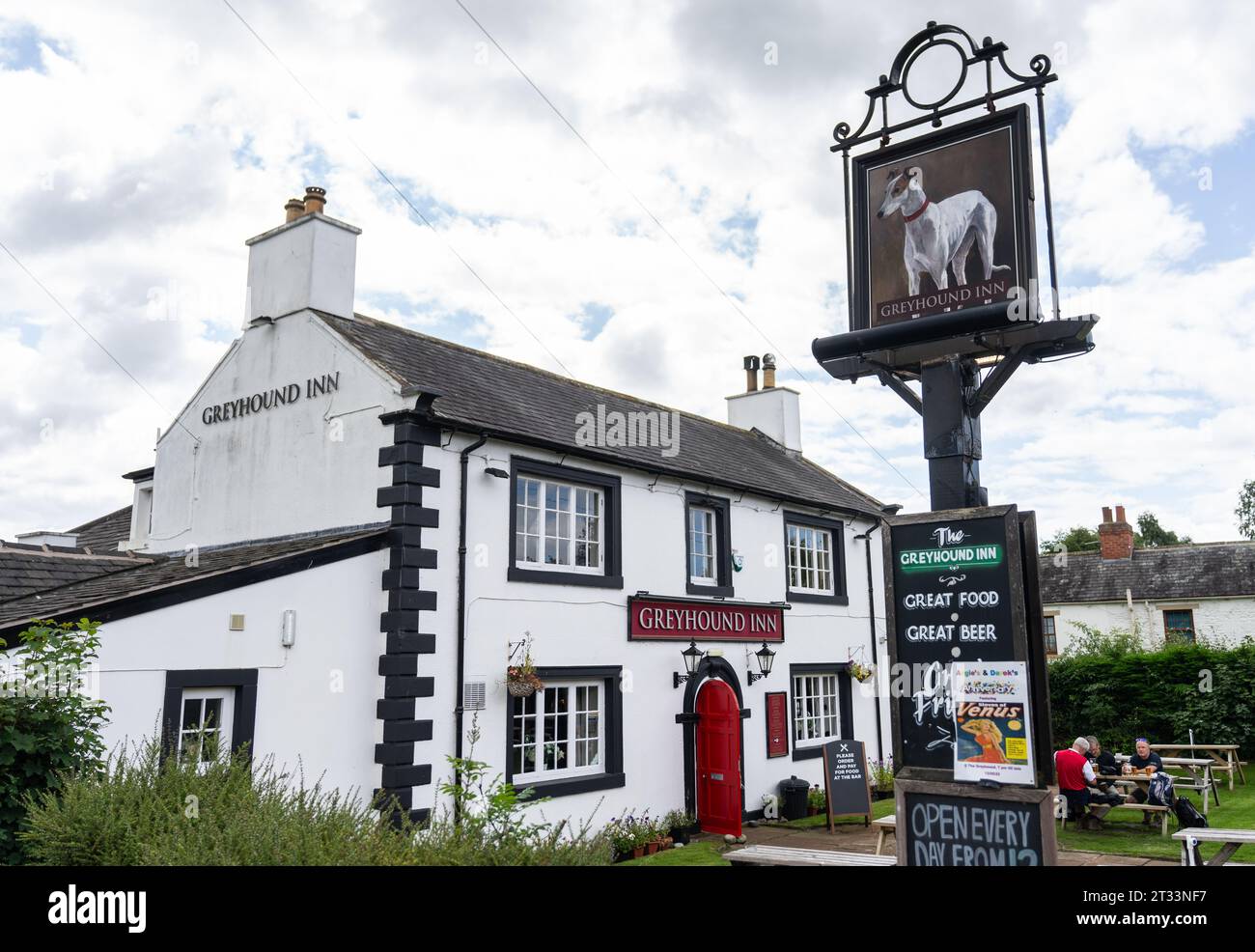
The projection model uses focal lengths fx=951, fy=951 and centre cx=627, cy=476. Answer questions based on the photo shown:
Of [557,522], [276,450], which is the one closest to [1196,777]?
[557,522]

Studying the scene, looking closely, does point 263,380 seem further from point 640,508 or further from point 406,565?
point 640,508

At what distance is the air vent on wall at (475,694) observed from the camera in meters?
11.9

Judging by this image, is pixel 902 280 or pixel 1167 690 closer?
pixel 902 280

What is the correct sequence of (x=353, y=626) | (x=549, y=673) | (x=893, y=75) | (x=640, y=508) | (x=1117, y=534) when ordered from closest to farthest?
(x=893, y=75) → (x=353, y=626) → (x=549, y=673) → (x=640, y=508) → (x=1117, y=534)

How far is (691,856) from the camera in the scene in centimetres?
1319

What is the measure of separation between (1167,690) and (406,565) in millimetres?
19044

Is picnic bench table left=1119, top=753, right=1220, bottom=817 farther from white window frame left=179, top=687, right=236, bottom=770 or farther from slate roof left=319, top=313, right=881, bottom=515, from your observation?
white window frame left=179, top=687, right=236, bottom=770

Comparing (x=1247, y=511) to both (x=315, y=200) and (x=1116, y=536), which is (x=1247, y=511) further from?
(x=315, y=200)

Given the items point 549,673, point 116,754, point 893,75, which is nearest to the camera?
point 893,75

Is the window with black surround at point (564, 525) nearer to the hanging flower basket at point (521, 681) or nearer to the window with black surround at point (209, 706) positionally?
the hanging flower basket at point (521, 681)

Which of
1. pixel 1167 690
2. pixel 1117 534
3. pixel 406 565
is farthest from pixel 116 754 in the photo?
pixel 1117 534

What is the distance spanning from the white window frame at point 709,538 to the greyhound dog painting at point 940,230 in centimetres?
917

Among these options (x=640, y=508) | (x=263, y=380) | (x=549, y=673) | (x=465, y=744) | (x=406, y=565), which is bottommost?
(x=465, y=744)
